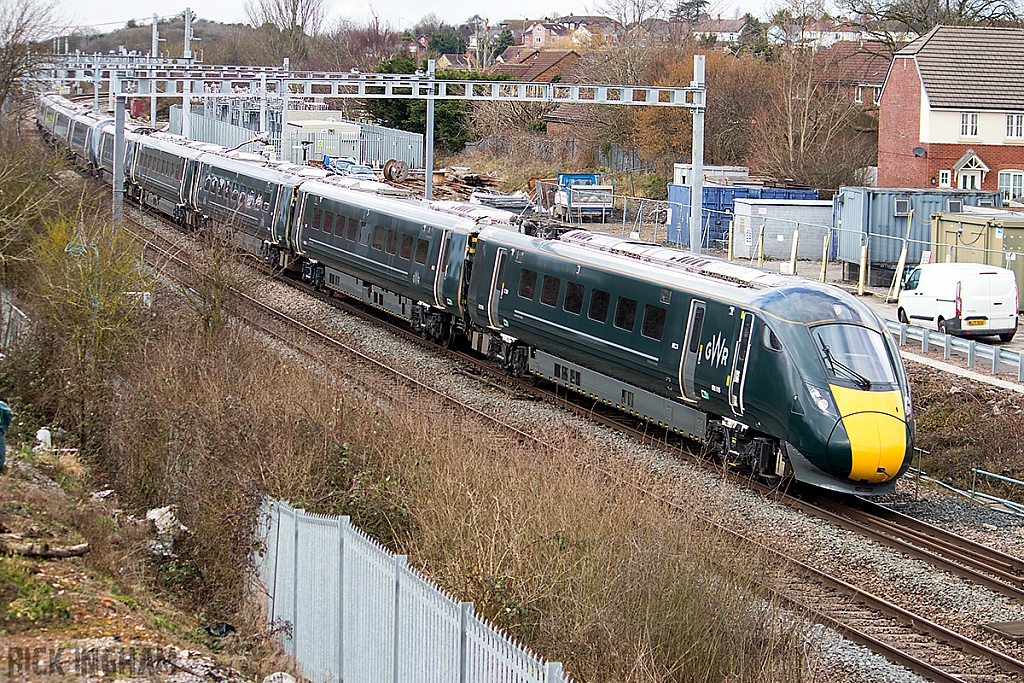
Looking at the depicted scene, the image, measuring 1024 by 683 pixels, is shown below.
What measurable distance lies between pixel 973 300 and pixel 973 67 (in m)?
22.9

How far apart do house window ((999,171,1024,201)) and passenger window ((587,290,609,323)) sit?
94.5ft

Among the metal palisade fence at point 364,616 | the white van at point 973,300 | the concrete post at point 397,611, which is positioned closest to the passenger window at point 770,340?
the metal palisade fence at point 364,616

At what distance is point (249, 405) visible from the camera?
578 inches

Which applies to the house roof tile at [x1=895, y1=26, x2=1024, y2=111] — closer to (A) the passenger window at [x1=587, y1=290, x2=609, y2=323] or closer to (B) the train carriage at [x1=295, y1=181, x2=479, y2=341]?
(B) the train carriage at [x1=295, y1=181, x2=479, y2=341]

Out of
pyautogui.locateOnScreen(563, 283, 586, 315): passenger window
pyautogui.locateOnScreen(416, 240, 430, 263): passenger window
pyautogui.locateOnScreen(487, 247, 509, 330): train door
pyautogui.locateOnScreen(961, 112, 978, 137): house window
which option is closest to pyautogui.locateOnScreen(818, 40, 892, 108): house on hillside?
pyautogui.locateOnScreen(961, 112, 978, 137): house window

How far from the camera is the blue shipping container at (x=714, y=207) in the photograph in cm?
3859

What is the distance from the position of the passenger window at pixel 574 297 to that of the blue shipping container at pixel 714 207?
A: 757 inches

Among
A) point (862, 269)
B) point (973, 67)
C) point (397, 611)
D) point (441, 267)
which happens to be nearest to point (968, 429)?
point (441, 267)

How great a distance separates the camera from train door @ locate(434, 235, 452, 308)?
898 inches

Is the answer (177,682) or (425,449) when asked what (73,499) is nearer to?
(425,449)

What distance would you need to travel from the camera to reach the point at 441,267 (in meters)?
23.0

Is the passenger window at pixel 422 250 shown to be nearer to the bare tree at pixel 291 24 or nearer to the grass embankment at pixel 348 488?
the grass embankment at pixel 348 488

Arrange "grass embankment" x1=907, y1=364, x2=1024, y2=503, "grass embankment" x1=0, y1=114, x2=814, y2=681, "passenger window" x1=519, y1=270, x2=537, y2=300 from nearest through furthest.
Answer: "grass embankment" x1=0, y1=114, x2=814, y2=681 → "grass embankment" x1=907, y1=364, x2=1024, y2=503 → "passenger window" x1=519, y1=270, x2=537, y2=300

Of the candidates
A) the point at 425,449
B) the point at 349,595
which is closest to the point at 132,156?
the point at 425,449
